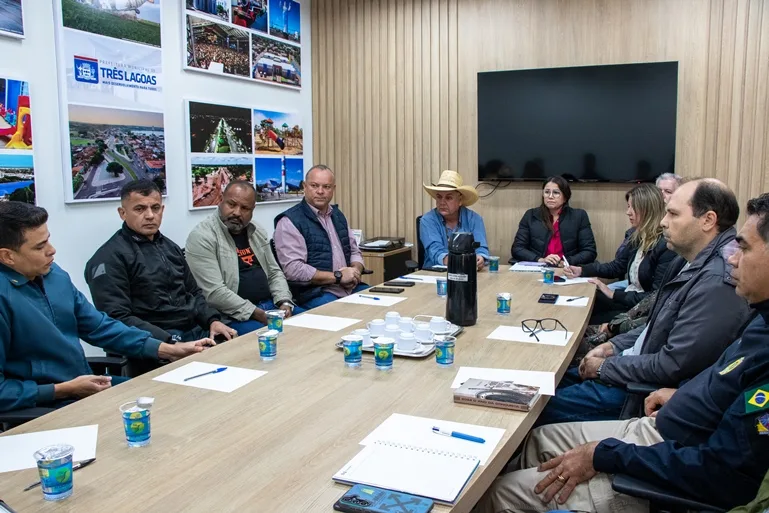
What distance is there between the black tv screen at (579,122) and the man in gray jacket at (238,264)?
8.22ft

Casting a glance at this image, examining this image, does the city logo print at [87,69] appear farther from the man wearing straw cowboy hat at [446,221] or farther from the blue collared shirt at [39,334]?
the man wearing straw cowboy hat at [446,221]

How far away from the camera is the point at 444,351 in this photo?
2285 millimetres

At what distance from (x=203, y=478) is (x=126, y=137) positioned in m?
3.51

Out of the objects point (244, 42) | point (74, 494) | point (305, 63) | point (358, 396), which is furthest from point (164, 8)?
point (74, 494)

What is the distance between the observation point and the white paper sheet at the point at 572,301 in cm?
Answer: 341

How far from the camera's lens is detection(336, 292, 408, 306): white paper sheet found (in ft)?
11.2

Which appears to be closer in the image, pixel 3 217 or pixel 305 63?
pixel 3 217

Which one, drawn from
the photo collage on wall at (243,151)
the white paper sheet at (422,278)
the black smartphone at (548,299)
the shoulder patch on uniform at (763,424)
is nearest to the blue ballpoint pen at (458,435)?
the shoulder patch on uniform at (763,424)

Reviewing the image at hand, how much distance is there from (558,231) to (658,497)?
A: 4.02 meters

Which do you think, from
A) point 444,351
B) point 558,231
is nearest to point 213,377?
point 444,351

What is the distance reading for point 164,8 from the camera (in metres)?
4.73

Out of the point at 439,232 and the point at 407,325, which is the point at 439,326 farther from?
the point at 439,232

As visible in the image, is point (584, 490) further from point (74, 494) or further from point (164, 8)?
point (164, 8)

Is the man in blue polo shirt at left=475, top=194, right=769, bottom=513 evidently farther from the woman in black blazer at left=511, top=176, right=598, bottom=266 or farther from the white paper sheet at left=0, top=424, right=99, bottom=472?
the woman in black blazer at left=511, top=176, right=598, bottom=266
